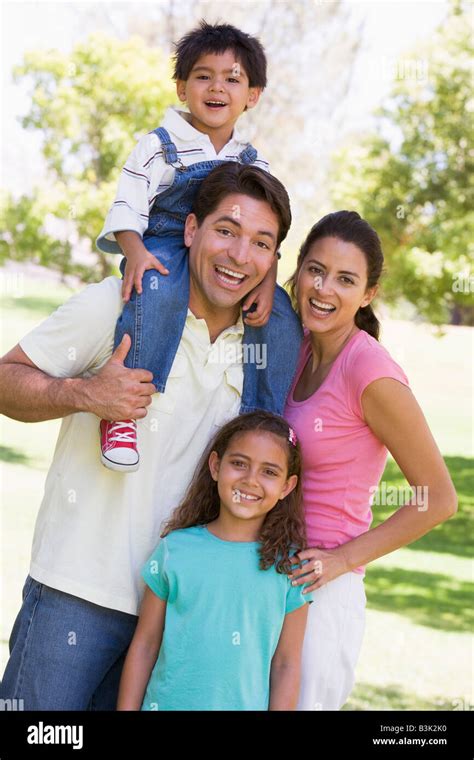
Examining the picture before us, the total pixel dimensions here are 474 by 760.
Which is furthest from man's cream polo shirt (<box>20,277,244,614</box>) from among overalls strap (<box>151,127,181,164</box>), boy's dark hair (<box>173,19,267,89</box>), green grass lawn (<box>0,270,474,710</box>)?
green grass lawn (<box>0,270,474,710</box>)

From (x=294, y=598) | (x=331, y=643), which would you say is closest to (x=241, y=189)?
(x=294, y=598)

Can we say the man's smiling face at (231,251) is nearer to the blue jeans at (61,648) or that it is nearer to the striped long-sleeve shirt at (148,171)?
the striped long-sleeve shirt at (148,171)

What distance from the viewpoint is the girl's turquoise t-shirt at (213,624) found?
302cm

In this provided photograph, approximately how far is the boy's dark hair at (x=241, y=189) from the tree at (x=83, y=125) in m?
11.1

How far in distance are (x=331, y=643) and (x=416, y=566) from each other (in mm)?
10174

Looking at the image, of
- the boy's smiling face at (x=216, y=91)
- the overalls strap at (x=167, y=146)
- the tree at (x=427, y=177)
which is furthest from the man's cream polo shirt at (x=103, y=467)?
the tree at (x=427, y=177)

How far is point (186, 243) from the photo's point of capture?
3.37m

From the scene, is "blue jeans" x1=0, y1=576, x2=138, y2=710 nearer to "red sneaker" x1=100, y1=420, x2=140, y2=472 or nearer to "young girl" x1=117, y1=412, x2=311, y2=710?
"young girl" x1=117, y1=412, x2=311, y2=710

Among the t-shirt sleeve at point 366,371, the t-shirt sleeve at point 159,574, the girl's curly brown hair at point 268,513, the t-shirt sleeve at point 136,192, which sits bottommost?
the t-shirt sleeve at point 159,574

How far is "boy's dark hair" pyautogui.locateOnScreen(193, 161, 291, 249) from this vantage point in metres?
3.26

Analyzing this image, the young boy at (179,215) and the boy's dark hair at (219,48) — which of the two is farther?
the boy's dark hair at (219,48)

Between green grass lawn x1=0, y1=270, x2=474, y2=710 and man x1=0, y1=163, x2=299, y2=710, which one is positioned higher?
green grass lawn x1=0, y1=270, x2=474, y2=710

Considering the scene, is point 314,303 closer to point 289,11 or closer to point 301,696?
point 301,696

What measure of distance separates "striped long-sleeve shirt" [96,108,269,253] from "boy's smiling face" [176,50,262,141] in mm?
78
